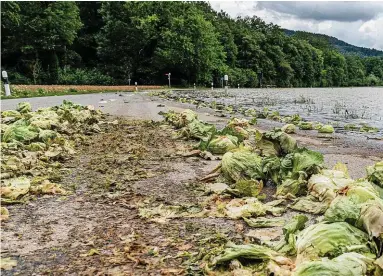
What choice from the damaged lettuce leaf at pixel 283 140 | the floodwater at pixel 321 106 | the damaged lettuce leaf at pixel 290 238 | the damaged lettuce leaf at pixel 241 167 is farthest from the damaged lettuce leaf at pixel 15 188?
the floodwater at pixel 321 106

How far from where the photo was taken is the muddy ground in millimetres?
3816

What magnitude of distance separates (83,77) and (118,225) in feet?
189

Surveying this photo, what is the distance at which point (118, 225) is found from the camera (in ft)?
15.5

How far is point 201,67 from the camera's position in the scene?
2761 inches

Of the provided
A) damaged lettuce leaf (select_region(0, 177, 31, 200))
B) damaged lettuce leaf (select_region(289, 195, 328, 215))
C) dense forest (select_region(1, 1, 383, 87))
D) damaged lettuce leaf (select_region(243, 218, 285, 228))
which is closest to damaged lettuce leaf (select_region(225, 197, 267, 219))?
damaged lettuce leaf (select_region(243, 218, 285, 228))

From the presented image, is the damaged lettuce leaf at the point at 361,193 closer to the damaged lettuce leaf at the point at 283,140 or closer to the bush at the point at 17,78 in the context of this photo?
the damaged lettuce leaf at the point at 283,140

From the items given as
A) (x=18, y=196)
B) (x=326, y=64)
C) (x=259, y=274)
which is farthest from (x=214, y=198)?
(x=326, y=64)

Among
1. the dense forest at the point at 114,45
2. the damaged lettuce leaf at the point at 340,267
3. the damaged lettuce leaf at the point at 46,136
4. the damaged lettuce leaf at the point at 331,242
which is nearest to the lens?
the damaged lettuce leaf at the point at 340,267

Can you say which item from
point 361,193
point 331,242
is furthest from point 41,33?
point 331,242

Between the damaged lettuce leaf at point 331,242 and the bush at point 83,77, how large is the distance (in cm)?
5843

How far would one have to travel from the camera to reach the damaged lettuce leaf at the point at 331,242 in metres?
3.47

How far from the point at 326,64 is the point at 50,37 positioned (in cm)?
10481

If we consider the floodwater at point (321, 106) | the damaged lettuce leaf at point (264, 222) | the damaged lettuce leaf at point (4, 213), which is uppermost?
the damaged lettuce leaf at point (4, 213)

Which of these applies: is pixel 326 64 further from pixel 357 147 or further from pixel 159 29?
pixel 357 147
